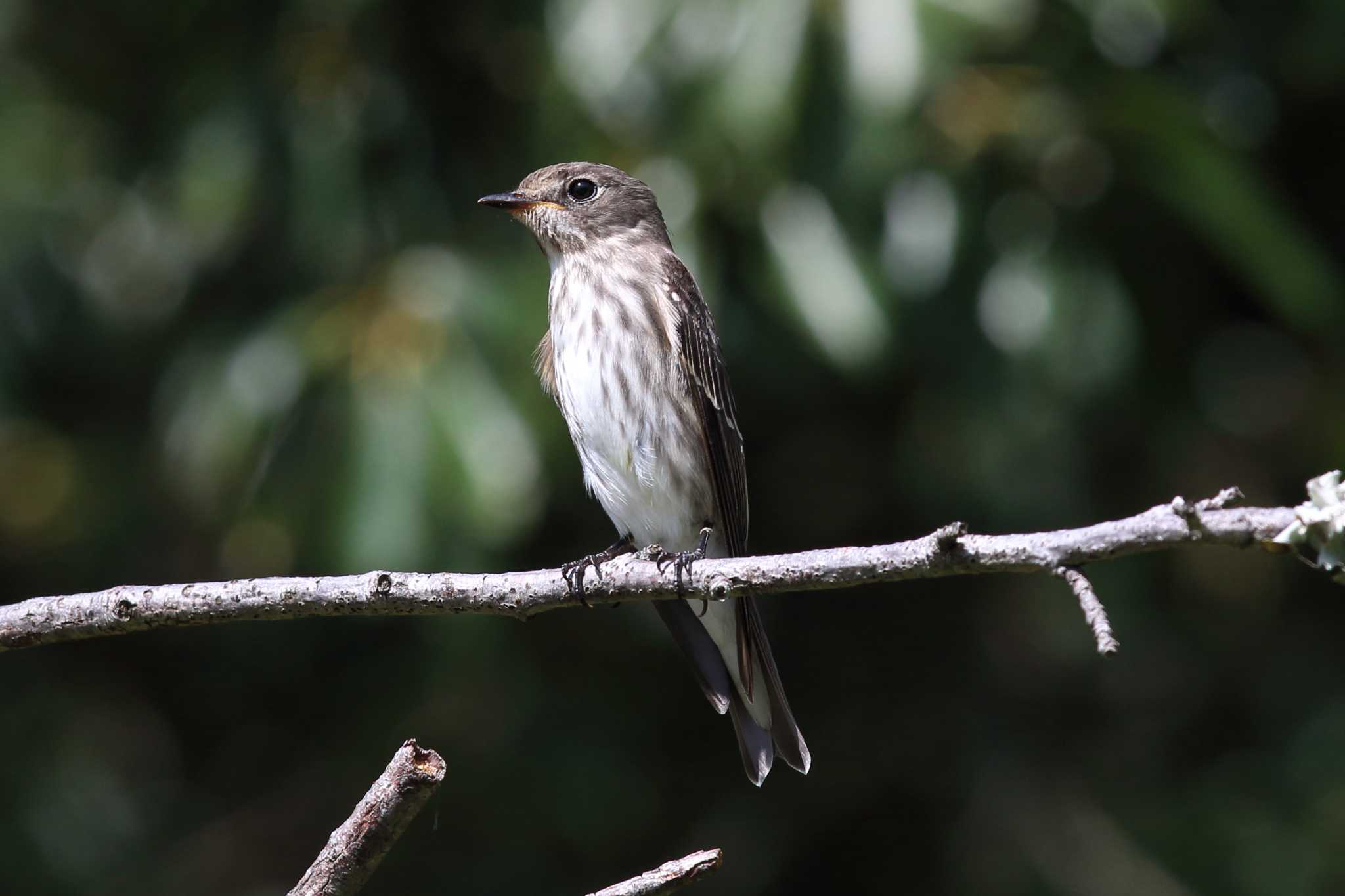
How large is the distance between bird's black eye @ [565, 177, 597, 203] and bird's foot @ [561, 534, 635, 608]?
0.92 metres

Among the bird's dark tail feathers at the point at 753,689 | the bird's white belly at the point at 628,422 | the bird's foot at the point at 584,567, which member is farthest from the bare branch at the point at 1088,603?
the bird's white belly at the point at 628,422

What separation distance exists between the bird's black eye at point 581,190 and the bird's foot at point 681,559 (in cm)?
96

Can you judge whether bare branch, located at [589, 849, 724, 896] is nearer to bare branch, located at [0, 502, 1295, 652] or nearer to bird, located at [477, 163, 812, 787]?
bare branch, located at [0, 502, 1295, 652]

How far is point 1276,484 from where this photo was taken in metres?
5.52

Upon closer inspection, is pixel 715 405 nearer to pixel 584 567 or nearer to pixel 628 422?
pixel 628 422

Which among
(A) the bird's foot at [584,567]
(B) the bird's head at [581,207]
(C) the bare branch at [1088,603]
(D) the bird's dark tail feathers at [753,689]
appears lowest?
(D) the bird's dark tail feathers at [753,689]

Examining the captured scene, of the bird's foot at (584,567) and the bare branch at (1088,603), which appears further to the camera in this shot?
the bird's foot at (584,567)

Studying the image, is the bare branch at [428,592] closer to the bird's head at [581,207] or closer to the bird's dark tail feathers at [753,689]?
the bird's dark tail feathers at [753,689]

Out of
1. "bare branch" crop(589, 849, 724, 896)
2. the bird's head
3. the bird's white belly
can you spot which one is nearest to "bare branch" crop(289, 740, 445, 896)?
"bare branch" crop(589, 849, 724, 896)

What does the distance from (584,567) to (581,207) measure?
151 cm

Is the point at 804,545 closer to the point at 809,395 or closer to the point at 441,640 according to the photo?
the point at 809,395

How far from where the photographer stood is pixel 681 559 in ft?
8.91

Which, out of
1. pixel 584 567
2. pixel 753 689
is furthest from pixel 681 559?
pixel 753 689

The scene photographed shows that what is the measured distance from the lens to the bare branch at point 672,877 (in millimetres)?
1827
